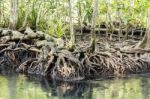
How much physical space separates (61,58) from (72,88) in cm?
151

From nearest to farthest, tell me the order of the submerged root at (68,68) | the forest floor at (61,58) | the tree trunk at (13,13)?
1. the submerged root at (68,68)
2. the forest floor at (61,58)
3. the tree trunk at (13,13)

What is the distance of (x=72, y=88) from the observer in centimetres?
1173

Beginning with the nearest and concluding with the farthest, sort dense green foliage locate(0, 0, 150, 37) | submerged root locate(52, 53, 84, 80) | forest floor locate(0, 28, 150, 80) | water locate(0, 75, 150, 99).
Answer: water locate(0, 75, 150, 99), submerged root locate(52, 53, 84, 80), forest floor locate(0, 28, 150, 80), dense green foliage locate(0, 0, 150, 37)

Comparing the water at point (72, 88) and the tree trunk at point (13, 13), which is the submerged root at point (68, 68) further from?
the tree trunk at point (13, 13)

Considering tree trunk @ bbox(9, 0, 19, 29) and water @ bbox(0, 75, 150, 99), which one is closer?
water @ bbox(0, 75, 150, 99)

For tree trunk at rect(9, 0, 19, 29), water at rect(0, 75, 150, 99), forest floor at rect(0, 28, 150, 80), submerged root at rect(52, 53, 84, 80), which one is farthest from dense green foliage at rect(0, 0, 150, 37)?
water at rect(0, 75, 150, 99)

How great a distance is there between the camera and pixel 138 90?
1150cm

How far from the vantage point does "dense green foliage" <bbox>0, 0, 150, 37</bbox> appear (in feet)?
55.3

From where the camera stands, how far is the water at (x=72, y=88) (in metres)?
10.7

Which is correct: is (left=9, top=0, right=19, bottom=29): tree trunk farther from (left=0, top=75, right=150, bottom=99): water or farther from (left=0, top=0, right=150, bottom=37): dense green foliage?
(left=0, top=75, right=150, bottom=99): water

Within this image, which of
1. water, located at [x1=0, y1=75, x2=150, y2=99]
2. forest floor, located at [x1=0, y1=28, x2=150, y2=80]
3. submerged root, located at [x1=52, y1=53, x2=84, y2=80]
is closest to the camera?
water, located at [x1=0, y1=75, x2=150, y2=99]

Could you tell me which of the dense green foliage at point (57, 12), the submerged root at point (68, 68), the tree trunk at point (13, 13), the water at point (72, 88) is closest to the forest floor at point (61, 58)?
the submerged root at point (68, 68)

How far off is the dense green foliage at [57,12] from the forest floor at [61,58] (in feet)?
4.76

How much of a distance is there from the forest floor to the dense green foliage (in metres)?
1.45
